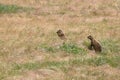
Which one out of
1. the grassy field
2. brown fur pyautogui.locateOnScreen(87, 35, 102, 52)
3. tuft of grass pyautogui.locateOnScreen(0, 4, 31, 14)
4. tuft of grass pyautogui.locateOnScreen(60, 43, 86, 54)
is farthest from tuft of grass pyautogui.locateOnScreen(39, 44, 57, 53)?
tuft of grass pyautogui.locateOnScreen(0, 4, 31, 14)

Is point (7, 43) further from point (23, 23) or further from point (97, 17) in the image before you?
point (97, 17)

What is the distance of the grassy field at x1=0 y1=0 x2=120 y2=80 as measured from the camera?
16.3 meters

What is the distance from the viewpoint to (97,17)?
2825 centimetres

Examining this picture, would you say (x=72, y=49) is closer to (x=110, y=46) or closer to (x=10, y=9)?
(x=110, y=46)

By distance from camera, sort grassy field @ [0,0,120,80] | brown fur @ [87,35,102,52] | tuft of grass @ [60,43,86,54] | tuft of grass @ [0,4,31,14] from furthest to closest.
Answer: tuft of grass @ [0,4,31,14] → brown fur @ [87,35,102,52] → tuft of grass @ [60,43,86,54] → grassy field @ [0,0,120,80]

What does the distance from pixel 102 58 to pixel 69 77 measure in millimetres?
2681

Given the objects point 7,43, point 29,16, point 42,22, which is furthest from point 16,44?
point 29,16

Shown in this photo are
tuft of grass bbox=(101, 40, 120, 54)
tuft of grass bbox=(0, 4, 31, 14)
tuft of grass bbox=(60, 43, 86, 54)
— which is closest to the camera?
tuft of grass bbox=(60, 43, 86, 54)

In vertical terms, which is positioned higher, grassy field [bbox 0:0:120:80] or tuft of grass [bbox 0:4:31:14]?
tuft of grass [bbox 0:4:31:14]

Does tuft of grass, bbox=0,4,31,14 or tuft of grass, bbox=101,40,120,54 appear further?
tuft of grass, bbox=0,4,31,14

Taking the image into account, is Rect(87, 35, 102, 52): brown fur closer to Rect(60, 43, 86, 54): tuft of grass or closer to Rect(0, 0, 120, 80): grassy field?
Rect(0, 0, 120, 80): grassy field

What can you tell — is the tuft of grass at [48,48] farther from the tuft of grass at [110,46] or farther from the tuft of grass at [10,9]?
the tuft of grass at [10,9]

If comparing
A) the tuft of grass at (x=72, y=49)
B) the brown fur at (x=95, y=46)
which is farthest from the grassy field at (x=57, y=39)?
the brown fur at (x=95, y=46)

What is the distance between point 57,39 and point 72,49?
2228mm
